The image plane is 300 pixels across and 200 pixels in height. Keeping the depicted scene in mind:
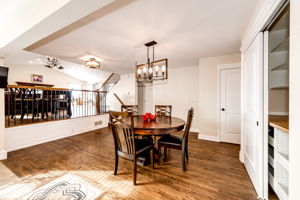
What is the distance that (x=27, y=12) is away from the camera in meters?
1.68

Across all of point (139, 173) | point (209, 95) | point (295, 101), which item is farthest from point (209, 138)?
point (295, 101)

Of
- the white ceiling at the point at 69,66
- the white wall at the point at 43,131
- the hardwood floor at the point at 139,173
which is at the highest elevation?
the white ceiling at the point at 69,66

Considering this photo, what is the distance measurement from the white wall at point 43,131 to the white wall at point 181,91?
2.97 m

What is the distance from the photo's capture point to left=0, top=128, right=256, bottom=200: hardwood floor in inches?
62.5

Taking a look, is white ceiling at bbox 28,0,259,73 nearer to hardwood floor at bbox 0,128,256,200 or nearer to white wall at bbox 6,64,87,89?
hardwood floor at bbox 0,128,256,200

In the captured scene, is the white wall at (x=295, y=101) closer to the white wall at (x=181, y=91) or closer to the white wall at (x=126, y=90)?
the white wall at (x=181, y=91)

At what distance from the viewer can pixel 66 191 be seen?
160cm

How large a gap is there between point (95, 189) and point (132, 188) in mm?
499

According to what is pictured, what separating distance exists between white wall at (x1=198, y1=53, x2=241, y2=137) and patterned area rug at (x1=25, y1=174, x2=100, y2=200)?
10.6 feet

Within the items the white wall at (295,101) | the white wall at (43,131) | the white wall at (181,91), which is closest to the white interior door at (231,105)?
the white wall at (181,91)

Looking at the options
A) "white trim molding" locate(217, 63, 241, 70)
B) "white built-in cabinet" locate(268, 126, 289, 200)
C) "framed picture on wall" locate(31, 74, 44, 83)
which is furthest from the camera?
"framed picture on wall" locate(31, 74, 44, 83)

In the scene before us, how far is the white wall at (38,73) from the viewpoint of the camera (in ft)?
20.9

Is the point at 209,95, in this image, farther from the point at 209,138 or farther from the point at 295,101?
the point at 295,101

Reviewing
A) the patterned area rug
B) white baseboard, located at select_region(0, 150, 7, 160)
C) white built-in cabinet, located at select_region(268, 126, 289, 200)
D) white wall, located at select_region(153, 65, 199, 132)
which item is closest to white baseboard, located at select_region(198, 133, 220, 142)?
white wall, located at select_region(153, 65, 199, 132)
